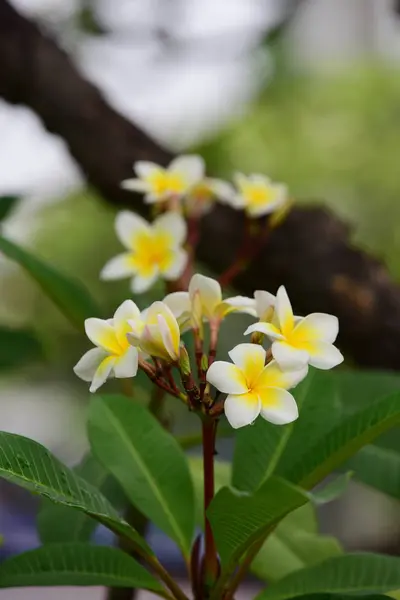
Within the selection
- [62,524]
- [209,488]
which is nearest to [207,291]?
[209,488]

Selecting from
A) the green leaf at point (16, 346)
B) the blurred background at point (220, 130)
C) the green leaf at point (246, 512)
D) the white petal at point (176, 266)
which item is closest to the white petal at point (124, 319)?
the green leaf at point (246, 512)

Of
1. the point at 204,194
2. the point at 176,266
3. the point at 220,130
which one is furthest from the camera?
the point at 220,130

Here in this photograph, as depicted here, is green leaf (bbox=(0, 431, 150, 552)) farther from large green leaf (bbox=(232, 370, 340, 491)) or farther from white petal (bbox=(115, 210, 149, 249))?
white petal (bbox=(115, 210, 149, 249))

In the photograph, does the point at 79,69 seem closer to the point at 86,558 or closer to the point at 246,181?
the point at 246,181

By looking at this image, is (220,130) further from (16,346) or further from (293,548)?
(293,548)

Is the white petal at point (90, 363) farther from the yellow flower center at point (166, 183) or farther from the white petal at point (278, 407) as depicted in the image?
the yellow flower center at point (166, 183)

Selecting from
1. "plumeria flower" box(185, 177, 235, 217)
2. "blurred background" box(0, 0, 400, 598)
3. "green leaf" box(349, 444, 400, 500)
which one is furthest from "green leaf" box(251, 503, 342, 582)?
"blurred background" box(0, 0, 400, 598)

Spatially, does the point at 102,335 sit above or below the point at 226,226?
below
